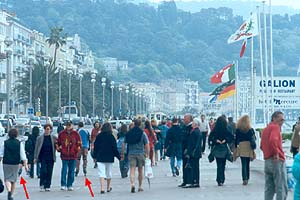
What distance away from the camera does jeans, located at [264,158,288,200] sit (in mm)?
15609

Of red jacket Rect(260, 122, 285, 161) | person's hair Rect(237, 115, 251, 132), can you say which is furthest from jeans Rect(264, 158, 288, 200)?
person's hair Rect(237, 115, 251, 132)

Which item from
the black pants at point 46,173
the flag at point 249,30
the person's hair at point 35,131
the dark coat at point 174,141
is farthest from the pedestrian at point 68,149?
the flag at point 249,30

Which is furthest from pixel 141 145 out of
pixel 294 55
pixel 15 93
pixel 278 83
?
pixel 294 55

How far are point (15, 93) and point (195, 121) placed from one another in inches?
3423

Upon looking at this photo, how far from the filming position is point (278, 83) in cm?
3984

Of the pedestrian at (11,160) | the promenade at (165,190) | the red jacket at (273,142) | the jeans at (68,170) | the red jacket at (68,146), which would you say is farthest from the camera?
the jeans at (68,170)

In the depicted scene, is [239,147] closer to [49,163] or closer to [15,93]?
[49,163]

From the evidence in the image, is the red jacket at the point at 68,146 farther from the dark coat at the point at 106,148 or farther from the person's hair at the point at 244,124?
the person's hair at the point at 244,124

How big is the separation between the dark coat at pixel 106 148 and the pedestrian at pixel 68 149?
97 cm

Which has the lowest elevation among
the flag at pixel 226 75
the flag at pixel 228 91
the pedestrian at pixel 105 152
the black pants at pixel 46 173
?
the black pants at pixel 46 173

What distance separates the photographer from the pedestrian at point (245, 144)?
2227 centimetres

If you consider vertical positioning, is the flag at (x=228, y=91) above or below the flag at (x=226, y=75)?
below

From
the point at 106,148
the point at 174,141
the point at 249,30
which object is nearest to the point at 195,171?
the point at 106,148

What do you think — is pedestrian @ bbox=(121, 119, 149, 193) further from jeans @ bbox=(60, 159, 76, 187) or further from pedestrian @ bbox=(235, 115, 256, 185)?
pedestrian @ bbox=(235, 115, 256, 185)
